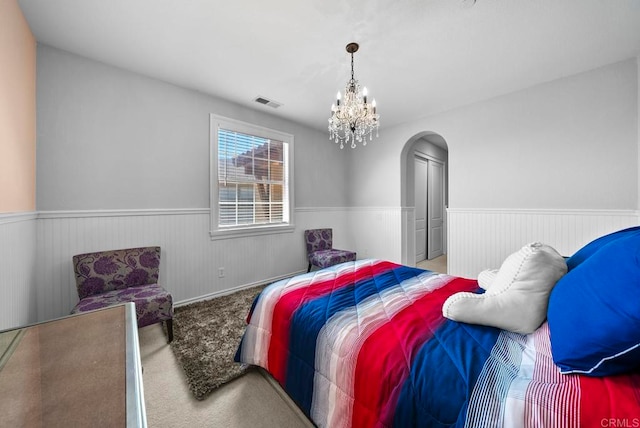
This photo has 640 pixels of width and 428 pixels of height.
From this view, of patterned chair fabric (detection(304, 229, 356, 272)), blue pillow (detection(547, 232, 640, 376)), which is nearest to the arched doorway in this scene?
patterned chair fabric (detection(304, 229, 356, 272))

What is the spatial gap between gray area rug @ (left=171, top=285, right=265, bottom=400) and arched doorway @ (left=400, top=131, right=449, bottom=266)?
2.93 m

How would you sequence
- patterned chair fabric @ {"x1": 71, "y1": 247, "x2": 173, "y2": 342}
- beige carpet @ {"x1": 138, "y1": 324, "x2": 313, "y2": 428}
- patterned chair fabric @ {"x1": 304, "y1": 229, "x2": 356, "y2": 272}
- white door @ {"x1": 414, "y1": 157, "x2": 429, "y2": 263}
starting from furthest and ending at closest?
white door @ {"x1": 414, "y1": 157, "x2": 429, "y2": 263}
patterned chair fabric @ {"x1": 304, "y1": 229, "x2": 356, "y2": 272}
patterned chair fabric @ {"x1": 71, "y1": 247, "x2": 173, "y2": 342}
beige carpet @ {"x1": 138, "y1": 324, "x2": 313, "y2": 428}

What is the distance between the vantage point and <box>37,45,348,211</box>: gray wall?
84.9 inches

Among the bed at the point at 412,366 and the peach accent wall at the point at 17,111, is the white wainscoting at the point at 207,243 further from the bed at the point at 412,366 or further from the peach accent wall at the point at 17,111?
the bed at the point at 412,366

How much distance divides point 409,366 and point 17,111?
2854 millimetres

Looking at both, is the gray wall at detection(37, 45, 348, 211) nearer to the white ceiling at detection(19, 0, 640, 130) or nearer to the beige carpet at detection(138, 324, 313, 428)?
the white ceiling at detection(19, 0, 640, 130)

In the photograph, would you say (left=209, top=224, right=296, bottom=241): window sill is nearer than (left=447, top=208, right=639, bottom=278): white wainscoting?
No

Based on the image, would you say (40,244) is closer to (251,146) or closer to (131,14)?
(131,14)

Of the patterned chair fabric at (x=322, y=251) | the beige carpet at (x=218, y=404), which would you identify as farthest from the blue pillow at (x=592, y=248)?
the patterned chair fabric at (x=322, y=251)

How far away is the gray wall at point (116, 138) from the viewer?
7.07ft

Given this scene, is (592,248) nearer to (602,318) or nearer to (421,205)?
(602,318)

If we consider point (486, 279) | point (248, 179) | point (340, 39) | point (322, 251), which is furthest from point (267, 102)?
point (486, 279)

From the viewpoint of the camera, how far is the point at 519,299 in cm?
107

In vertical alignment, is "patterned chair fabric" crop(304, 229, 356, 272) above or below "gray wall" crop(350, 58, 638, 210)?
below
